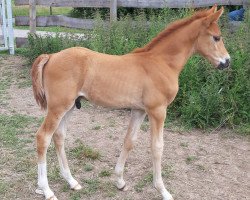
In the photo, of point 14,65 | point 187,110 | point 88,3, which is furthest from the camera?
point 88,3

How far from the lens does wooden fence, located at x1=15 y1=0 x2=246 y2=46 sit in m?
8.38

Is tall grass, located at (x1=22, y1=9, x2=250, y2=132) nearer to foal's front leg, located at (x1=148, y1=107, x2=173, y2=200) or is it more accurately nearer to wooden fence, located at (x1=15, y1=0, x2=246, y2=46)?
wooden fence, located at (x1=15, y1=0, x2=246, y2=46)

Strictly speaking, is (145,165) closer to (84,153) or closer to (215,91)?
(84,153)

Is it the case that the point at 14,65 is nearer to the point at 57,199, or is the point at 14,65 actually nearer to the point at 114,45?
the point at 114,45

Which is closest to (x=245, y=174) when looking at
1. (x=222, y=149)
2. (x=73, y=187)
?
(x=222, y=149)

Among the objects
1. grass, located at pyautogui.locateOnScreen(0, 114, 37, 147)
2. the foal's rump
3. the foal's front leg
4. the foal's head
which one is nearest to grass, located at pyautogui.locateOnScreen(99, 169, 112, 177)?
the foal's front leg

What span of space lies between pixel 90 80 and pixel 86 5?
248 inches

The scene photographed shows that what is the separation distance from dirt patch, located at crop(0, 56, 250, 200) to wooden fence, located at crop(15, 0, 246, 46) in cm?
342

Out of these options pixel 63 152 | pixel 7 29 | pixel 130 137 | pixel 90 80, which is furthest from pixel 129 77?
pixel 7 29

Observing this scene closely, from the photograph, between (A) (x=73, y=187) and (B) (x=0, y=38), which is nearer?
(A) (x=73, y=187)

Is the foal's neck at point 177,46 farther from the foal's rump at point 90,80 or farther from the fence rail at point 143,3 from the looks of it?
the fence rail at point 143,3

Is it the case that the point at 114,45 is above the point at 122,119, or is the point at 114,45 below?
above

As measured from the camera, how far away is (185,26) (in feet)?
12.5

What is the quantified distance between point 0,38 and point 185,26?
25.4 feet
